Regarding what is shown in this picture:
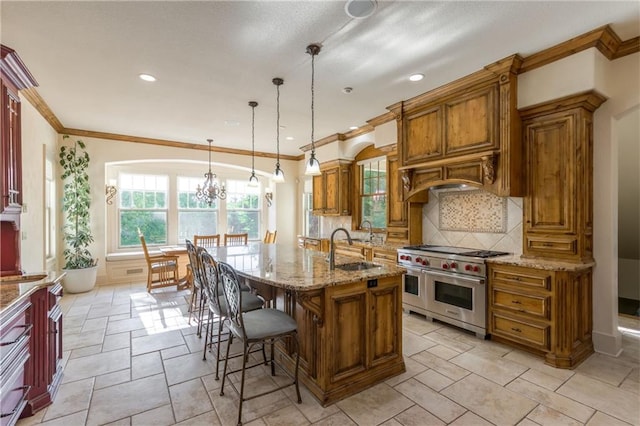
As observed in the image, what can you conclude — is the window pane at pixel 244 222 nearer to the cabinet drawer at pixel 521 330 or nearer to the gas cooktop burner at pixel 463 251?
the gas cooktop burner at pixel 463 251

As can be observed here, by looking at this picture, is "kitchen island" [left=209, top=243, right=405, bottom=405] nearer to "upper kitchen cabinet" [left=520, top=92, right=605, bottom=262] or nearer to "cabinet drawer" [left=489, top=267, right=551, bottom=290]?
"cabinet drawer" [left=489, top=267, right=551, bottom=290]

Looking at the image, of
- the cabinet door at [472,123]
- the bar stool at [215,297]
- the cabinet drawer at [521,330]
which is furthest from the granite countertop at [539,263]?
the bar stool at [215,297]

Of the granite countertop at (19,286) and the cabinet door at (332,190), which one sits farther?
the cabinet door at (332,190)

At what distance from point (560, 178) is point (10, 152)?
4.82 meters

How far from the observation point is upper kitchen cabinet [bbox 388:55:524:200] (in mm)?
3092

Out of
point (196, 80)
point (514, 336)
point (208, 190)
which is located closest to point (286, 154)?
point (208, 190)

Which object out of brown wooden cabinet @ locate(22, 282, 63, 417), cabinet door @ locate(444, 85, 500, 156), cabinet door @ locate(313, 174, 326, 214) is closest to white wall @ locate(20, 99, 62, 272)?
brown wooden cabinet @ locate(22, 282, 63, 417)

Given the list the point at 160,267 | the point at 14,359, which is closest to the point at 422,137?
the point at 14,359

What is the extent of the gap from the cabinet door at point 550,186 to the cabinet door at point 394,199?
5.27 ft

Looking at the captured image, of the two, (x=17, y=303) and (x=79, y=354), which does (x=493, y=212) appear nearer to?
(x=17, y=303)

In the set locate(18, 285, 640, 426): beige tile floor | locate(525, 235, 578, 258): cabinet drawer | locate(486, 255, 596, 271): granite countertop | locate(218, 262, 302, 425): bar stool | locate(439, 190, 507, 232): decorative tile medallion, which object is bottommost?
locate(18, 285, 640, 426): beige tile floor

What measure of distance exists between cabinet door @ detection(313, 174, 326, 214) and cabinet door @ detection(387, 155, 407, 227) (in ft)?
6.20

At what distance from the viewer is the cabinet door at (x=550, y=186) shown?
2.84 m

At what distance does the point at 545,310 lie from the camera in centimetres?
279
